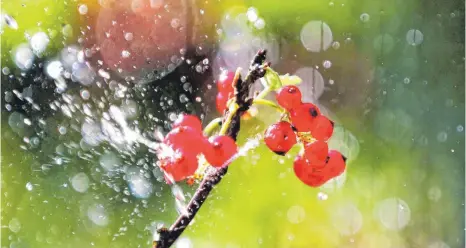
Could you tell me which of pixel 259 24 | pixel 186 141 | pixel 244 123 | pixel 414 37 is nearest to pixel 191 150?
pixel 186 141

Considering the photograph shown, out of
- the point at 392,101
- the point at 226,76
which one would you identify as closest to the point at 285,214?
the point at 392,101

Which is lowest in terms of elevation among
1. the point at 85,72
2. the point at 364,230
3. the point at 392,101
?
the point at 364,230

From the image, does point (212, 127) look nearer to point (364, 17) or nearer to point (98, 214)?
A: point (98, 214)

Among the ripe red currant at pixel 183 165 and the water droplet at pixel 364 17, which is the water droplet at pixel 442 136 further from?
the ripe red currant at pixel 183 165

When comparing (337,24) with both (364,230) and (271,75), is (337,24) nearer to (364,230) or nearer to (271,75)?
(364,230)

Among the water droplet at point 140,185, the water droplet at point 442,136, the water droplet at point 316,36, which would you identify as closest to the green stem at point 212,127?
the water droplet at point 140,185
